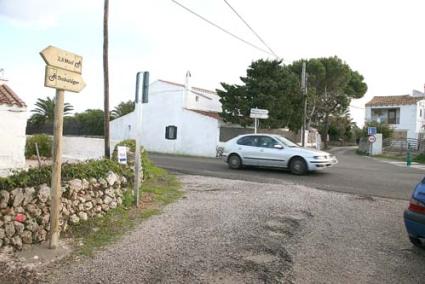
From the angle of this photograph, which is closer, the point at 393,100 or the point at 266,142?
the point at 266,142

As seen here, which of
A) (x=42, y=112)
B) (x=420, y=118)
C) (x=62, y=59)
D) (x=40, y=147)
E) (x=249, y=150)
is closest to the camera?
(x=62, y=59)

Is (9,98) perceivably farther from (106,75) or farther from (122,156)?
(122,156)

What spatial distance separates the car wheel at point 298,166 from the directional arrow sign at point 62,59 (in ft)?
32.3

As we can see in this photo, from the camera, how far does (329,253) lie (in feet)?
18.7

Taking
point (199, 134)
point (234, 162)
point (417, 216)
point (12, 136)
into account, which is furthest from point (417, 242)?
point (199, 134)

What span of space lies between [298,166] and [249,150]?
2.00m

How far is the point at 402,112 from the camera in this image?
171 ft

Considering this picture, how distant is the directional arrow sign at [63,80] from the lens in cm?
557

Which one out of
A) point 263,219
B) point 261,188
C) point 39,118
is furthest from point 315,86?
point 263,219

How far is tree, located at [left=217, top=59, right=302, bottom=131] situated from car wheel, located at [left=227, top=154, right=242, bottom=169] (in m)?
9.27

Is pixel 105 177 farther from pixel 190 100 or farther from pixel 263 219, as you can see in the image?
pixel 190 100

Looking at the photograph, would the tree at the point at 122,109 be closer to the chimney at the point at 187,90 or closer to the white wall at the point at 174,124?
the white wall at the point at 174,124

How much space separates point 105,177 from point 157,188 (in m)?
2.74

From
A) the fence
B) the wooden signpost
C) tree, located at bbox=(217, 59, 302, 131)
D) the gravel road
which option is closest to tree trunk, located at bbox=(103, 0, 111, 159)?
the gravel road
